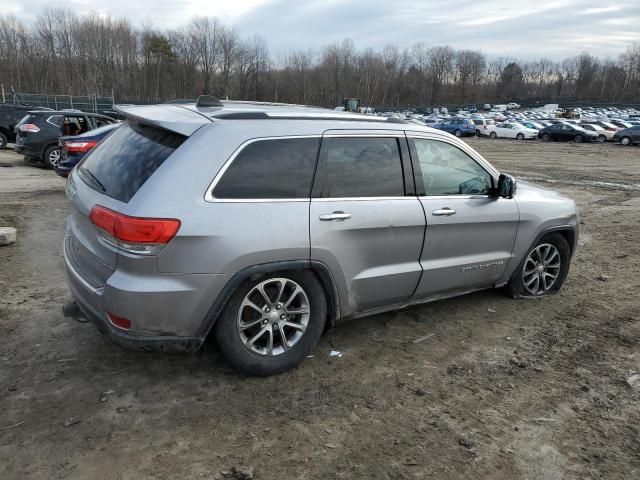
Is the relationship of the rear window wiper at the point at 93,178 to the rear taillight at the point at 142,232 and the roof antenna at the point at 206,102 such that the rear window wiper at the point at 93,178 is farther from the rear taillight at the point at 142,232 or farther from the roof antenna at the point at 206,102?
the roof antenna at the point at 206,102

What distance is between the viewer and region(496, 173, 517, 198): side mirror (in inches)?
177

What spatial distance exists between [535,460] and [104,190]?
3081mm

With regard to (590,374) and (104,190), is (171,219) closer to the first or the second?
(104,190)

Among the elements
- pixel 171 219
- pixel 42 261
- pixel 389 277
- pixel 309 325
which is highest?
pixel 171 219

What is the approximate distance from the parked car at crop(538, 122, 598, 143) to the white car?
1389 millimetres

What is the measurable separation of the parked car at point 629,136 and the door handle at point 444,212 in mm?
35642

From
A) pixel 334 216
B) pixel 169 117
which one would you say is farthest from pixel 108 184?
pixel 334 216

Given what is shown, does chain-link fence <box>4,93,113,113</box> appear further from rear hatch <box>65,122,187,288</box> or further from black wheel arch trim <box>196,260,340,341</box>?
black wheel arch trim <box>196,260,340,341</box>

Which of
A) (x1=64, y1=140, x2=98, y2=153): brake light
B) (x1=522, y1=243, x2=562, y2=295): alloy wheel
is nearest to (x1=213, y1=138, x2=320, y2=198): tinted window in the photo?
(x1=522, y1=243, x2=562, y2=295): alloy wheel

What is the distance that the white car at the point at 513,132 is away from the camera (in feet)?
137

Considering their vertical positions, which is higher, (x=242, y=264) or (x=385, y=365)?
(x=242, y=264)

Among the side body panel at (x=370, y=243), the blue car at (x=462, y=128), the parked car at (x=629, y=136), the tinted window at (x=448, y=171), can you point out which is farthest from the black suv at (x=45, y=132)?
the blue car at (x=462, y=128)

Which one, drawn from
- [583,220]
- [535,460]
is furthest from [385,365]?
Answer: [583,220]

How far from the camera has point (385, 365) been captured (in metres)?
3.86
